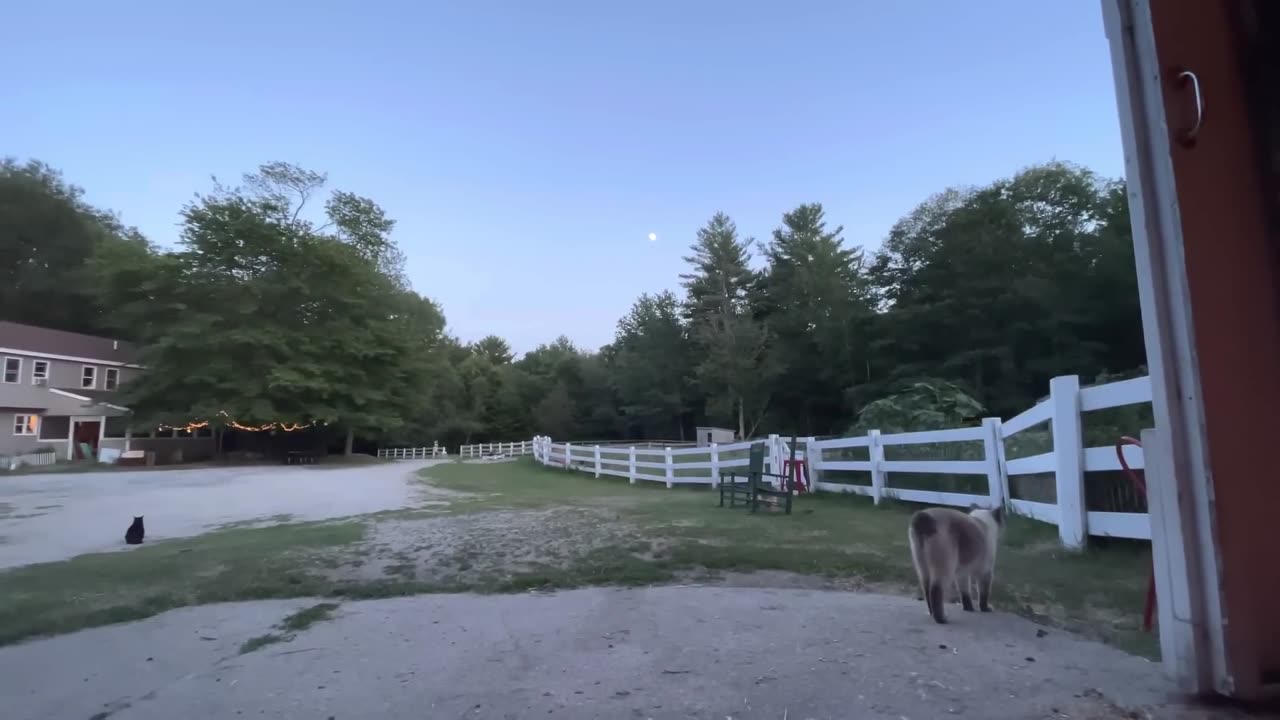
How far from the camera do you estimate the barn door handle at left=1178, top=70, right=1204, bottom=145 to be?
7.29ft

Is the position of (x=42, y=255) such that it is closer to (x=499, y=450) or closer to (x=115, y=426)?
(x=115, y=426)

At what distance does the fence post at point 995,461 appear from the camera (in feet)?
23.2

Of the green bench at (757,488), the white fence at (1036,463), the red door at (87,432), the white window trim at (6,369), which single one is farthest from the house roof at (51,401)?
the green bench at (757,488)

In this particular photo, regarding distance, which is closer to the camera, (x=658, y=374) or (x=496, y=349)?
→ (x=658, y=374)

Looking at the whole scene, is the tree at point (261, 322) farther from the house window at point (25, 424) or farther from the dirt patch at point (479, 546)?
the dirt patch at point (479, 546)

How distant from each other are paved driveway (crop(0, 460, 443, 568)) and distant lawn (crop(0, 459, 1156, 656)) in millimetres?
1106

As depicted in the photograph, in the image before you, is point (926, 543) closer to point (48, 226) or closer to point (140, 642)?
point (140, 642)

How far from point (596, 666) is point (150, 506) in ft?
39.3

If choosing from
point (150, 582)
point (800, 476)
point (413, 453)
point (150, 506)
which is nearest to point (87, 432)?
point (413, 453)

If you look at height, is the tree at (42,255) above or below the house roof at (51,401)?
above

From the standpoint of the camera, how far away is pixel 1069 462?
519cm

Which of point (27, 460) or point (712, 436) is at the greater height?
point (712, 436)

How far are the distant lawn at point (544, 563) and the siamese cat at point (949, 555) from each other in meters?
0.22

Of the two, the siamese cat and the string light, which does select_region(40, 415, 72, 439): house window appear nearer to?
the string light
